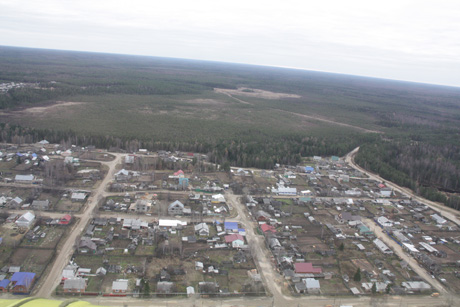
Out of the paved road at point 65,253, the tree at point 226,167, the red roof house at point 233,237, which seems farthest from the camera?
the tree at point 226,167

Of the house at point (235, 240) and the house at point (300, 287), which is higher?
the house at point (235, 240)

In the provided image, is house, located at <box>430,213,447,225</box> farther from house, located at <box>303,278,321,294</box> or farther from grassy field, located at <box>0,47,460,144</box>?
grassy field, located at <box>0,47,460,144</box>

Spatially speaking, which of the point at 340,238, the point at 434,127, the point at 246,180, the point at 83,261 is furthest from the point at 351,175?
the point at 434,127

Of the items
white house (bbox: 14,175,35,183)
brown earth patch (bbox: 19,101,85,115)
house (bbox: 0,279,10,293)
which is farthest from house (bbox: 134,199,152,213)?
brown earth patch (bbox: 19,101,85,115)

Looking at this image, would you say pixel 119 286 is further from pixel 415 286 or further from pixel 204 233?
pixel 415 286

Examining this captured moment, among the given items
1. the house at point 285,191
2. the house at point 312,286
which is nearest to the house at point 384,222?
the house at point 285,191

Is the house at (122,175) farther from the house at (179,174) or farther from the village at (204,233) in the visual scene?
the house at (179,174)

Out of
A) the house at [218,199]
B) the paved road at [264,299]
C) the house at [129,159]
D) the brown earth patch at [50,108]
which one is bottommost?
the paved road at [264,299]
